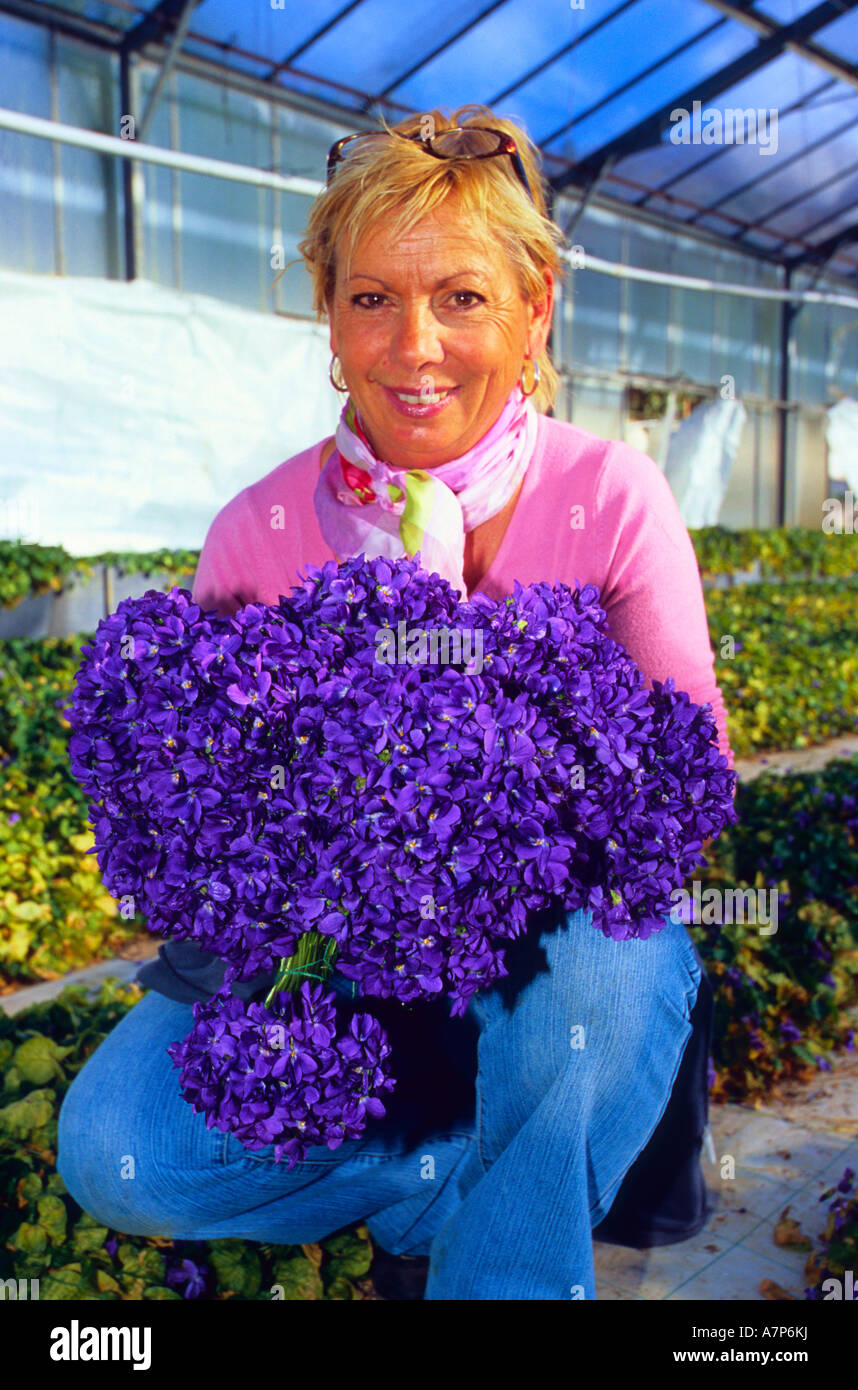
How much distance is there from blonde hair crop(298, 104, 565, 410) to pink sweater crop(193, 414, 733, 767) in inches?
10.7

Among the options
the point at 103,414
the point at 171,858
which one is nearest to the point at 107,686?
the point at 171,858

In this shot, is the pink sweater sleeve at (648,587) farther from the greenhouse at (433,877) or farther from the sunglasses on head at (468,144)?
→ the sunglasses on head at (468,144)

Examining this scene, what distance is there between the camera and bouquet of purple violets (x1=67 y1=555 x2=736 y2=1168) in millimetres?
1188

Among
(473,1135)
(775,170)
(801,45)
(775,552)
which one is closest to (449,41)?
(801,45)

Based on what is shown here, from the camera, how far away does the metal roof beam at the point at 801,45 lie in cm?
915

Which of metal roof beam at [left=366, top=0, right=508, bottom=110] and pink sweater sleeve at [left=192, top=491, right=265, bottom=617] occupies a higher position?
metal roof beam at [left=366, top=0, right=508, bottom=110]

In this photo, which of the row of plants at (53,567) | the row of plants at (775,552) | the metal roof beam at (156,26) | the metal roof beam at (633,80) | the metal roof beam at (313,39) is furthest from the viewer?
the row of plants at (775,552)

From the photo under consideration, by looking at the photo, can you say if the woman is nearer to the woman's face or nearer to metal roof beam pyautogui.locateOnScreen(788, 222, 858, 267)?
the woman's face

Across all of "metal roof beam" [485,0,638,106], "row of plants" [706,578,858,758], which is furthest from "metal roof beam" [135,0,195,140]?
"row of plants" [706,578,858,758]

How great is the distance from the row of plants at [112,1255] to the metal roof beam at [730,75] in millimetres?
9389

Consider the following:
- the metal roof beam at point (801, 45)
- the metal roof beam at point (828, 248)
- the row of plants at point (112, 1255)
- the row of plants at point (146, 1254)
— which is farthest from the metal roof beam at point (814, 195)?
the row of plants at point (112, 1255)

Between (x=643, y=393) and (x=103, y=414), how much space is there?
7962mm

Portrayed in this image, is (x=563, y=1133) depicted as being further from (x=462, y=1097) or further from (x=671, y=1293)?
(x=671, y=1293)

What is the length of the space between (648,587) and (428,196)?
618 millimetres
